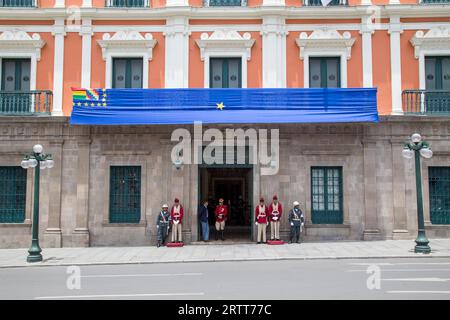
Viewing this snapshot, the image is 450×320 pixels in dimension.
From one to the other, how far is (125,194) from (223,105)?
509cm

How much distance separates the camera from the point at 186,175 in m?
16.6

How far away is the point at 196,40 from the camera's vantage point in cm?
1686

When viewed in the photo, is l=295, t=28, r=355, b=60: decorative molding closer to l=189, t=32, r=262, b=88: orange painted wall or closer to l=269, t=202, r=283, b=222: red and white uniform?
l=189, t=32, r=262, b=88: orange painted wall

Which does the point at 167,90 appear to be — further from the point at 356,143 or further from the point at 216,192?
the point at 216,192

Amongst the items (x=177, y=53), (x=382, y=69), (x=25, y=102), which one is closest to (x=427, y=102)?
(x=382, y=69)

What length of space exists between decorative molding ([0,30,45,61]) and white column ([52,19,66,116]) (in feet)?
1.98

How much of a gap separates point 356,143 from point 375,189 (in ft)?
6.17

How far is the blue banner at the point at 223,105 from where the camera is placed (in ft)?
51.9

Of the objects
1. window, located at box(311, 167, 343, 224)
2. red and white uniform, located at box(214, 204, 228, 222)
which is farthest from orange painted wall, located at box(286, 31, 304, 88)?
red and white uniform, located at box(214, 204, 228, 222)

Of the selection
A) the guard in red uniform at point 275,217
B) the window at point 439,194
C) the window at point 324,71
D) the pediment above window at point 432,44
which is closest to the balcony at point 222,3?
the window at point 324,71

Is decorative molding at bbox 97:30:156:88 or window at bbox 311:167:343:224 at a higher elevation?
decorative molding at bbox 97:30:156:88

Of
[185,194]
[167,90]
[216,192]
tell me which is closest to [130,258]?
[185,194]

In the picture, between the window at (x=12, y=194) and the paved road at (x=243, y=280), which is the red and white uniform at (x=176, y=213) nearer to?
the paved road at (x=243, y=280)

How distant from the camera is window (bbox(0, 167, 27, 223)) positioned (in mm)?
16547
